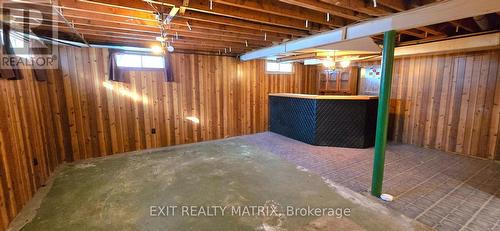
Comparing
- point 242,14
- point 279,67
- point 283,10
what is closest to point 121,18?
point 242,14

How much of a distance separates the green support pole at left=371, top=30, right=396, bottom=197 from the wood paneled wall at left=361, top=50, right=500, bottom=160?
2921mm

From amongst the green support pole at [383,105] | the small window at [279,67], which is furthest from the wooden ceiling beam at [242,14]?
the small window at [279,67]

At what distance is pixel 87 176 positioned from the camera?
3.39m

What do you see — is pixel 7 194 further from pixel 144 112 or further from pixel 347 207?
pixel 347 207

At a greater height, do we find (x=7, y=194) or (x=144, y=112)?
(x=144, y=112)

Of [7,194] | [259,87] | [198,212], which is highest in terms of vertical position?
[259,87]

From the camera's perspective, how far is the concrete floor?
2244 mm

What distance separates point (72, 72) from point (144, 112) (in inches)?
54.5

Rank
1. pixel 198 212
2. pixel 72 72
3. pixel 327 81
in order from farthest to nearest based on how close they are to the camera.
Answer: pixel 327 81, pixel 72 72, pixel 198 212

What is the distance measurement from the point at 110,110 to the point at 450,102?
265 inches

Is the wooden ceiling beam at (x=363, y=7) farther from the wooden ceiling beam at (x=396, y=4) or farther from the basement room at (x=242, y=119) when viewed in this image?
the wooden ceiling beam at (x=396, y=4)

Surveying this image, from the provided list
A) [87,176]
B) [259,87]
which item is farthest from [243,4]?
[259,87]

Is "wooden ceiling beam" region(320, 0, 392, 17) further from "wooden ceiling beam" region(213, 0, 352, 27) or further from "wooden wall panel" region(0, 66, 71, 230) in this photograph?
"wooden wall panel" region(0, 66, 71, 230)

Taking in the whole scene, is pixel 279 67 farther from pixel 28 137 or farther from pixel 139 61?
pixel 28 137
